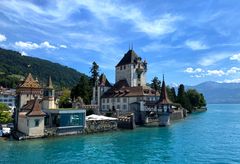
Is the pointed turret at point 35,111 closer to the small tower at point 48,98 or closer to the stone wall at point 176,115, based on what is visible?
the small tower at point 48,98

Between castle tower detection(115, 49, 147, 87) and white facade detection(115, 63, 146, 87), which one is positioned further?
castle tower detection(115, 49, 147, 87)

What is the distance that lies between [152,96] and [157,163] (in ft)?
139

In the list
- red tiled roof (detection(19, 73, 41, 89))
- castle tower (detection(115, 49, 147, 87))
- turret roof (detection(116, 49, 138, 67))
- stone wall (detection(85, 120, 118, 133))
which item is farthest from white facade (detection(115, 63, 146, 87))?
red tiled roof (detection(19, 73, 41, 89))

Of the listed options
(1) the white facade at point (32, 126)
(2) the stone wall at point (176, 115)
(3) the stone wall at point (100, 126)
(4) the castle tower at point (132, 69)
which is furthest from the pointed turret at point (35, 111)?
(2) the stone wall at point (176, 115)

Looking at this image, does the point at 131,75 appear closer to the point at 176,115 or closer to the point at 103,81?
the point at 103,81

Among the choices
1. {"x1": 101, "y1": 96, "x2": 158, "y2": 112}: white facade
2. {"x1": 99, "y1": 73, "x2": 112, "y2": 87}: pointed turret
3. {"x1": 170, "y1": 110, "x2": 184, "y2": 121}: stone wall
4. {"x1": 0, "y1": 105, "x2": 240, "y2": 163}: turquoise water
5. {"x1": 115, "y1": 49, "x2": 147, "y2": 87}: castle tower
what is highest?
{"x1": 115, "y1": 49, "x2": 147, "y2": 87}: castle tower

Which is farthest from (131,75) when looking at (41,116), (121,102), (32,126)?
(32,126)

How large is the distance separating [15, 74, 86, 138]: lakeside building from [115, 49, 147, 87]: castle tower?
29.5 meters

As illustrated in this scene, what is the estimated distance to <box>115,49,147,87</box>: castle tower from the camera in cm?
7946

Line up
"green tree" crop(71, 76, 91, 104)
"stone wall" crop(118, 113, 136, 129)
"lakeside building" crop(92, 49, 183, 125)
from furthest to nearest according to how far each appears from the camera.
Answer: "green tree" crop(71, 76, 91, 104) < "lakeside building" crop(92, 49, 183, 125) < "stone wall" crop(118, 113, 136, 129)

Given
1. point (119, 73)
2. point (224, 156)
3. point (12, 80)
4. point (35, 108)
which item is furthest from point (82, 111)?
point (12, 80)

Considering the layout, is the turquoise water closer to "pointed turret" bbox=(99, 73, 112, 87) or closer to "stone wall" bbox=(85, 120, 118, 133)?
"stone wall" bbox=(85, 120, 118, 133)

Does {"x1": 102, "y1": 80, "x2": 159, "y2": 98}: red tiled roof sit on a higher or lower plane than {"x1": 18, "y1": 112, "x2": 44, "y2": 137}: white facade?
higher

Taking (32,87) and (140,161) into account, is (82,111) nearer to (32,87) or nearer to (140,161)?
(32,87)
